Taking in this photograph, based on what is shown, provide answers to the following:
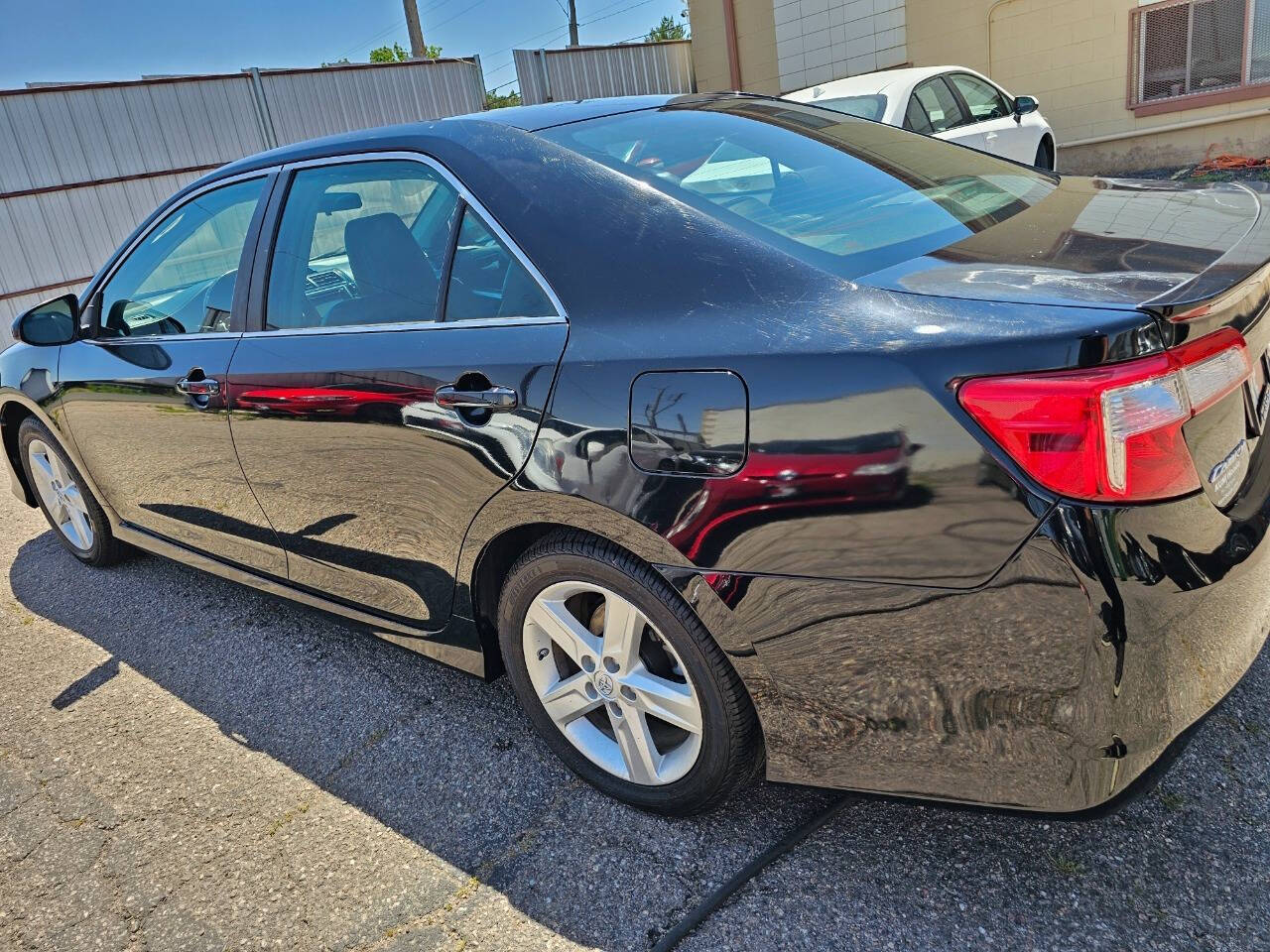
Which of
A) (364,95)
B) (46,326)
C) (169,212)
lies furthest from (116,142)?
(169,212)

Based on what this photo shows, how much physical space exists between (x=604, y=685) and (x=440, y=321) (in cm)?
96

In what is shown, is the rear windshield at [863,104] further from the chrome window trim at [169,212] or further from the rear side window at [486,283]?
the rear side window at [486,283]

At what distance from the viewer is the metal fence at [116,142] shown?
11.5 m

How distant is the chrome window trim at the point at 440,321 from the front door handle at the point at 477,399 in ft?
0.53

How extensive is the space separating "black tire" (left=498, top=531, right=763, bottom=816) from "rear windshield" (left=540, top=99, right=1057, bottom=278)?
2.43 ft

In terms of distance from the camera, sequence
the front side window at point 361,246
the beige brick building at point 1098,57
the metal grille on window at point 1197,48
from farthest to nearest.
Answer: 1. the beige brick building at point 1098,57
2. the metal grille on window at point 1197,48
3. the front side window at point 361,246

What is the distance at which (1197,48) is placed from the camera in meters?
10.3

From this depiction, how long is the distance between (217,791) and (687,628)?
5.01 feet

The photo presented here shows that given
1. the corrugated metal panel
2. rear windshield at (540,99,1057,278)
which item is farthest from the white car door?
the corrugated metal panel

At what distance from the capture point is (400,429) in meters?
2.33

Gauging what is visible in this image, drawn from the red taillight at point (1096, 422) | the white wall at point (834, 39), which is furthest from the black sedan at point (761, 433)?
the white wall at point (834, 39)

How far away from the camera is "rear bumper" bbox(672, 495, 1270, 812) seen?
5.00 ft

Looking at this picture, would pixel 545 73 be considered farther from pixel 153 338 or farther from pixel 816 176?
pixel 816 176

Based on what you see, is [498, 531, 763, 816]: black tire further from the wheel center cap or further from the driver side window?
the driver side window
